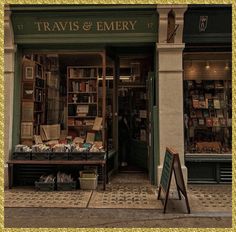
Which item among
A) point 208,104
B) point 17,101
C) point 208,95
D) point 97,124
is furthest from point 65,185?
point 208,95

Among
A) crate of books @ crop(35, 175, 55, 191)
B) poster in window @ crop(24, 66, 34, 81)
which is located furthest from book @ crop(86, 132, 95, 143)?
poster in window @ crop(24, 66, 34, 81)

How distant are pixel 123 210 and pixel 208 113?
150 inches

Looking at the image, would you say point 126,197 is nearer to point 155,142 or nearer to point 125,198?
point 125,198

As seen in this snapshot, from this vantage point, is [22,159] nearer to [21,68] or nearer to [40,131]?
[40,131]

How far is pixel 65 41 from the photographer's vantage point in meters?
8.24

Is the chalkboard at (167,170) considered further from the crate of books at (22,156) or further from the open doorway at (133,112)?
the crate of books at (22,156)

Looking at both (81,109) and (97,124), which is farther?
(81,109)

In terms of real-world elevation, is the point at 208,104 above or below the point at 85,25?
below

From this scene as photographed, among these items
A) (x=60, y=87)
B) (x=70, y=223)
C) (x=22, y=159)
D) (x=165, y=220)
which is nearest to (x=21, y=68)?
(x=60, y=87)

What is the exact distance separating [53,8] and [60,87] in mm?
2052

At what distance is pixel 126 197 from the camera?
7.22 meters

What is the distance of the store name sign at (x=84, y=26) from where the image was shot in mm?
8077

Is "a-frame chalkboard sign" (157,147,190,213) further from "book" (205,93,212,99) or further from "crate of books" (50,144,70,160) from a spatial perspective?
"book" (205,93,212,99)

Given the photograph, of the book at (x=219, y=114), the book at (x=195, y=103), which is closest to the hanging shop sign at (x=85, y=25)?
the book at (x=195, y=103)
